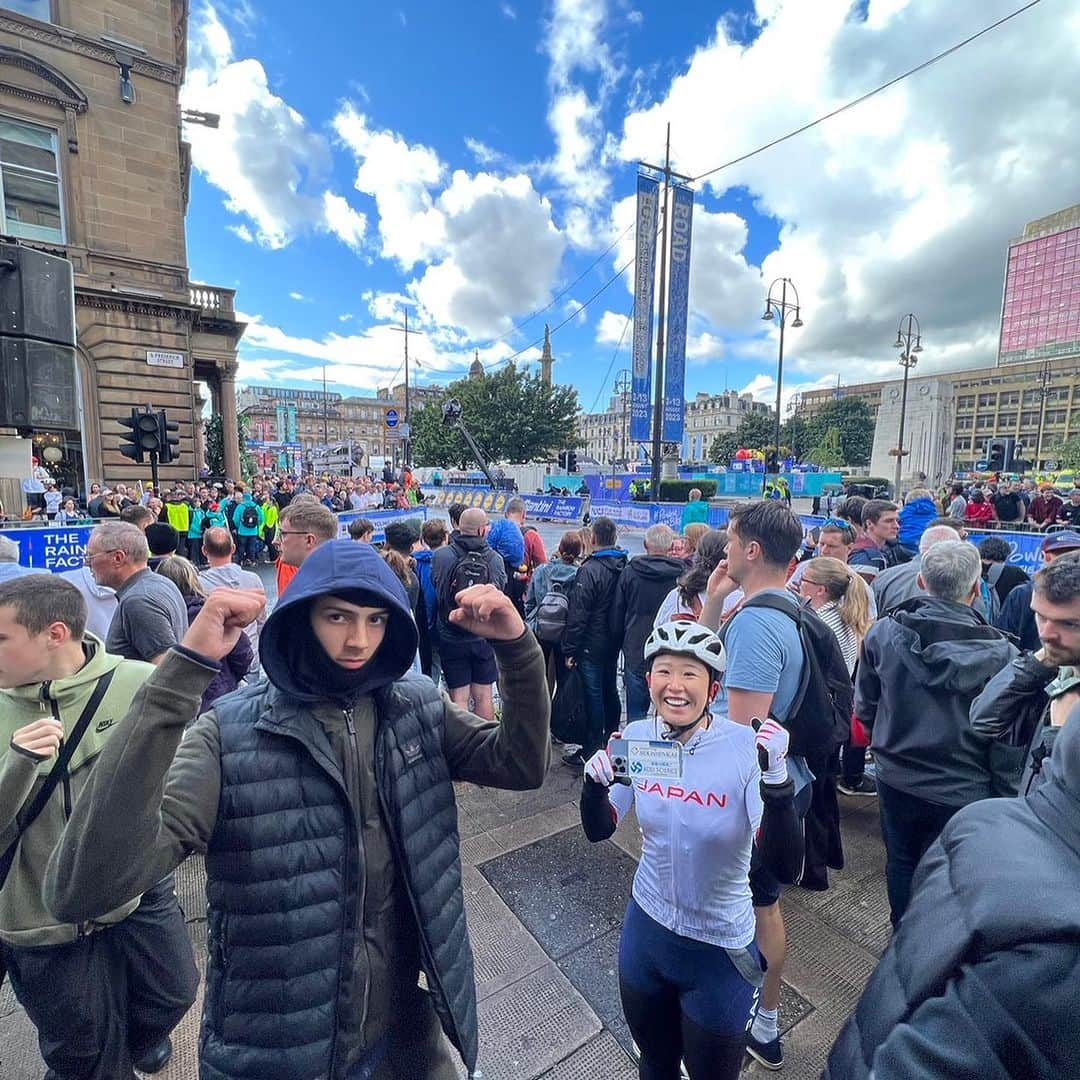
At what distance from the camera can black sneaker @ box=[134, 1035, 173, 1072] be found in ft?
7.06

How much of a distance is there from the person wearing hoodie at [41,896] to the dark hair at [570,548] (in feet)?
11.3

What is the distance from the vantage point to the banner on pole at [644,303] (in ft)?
52.3

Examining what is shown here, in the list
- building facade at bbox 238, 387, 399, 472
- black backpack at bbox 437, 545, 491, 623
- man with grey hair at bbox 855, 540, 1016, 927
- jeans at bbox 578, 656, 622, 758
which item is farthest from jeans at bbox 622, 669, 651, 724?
building facade at bbox 238, 387, 399, 472

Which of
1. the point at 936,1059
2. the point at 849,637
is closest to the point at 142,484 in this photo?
the point at 849,637

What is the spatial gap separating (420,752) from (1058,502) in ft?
60.0

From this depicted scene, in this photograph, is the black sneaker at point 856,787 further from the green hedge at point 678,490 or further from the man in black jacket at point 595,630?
the green hedge at point 678,490

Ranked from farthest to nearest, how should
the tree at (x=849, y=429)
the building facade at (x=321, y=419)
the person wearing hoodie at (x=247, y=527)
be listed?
1. the building facade at (x=321, y=419)
2. the tree at (x=849, y=429)
3. the person wearing hoodie at (x=247, y=527)

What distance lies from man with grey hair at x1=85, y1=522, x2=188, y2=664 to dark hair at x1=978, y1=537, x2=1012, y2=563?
19.5 feet

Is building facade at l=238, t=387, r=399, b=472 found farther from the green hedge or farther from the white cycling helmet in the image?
the white cycling helmet

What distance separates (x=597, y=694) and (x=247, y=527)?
11.9 m

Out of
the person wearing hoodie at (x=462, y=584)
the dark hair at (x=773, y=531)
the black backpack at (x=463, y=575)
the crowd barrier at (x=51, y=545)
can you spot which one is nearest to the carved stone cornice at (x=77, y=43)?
the crowd barrier at (x=51, y=545)

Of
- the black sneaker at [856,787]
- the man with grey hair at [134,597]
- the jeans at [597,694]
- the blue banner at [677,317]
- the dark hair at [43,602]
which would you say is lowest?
the black sneaker at [856,787]

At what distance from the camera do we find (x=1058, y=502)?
1410 cm

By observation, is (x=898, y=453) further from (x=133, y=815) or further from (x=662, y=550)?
(x=133, y=815)
